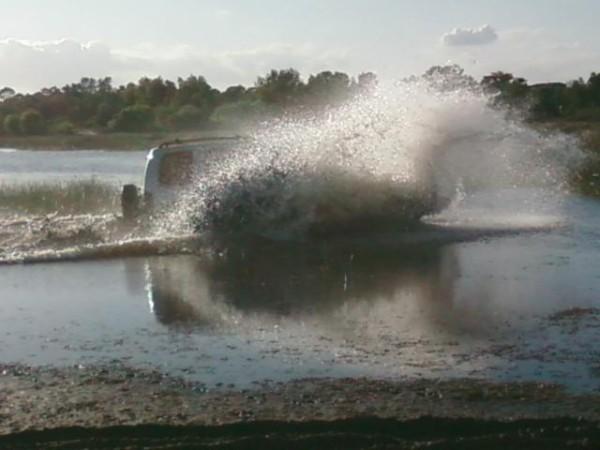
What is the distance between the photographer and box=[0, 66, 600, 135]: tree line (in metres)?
56.2

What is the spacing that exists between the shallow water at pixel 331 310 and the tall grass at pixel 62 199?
9656 mm

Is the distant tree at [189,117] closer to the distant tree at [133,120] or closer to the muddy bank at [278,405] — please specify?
the distant tree at [133,120]

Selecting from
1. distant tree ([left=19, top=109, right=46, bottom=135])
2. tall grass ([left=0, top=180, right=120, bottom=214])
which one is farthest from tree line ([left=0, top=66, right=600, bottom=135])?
tall grass ([left=0, top=180, right=120, bottom=214])

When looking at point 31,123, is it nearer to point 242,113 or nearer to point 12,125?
point 12,125

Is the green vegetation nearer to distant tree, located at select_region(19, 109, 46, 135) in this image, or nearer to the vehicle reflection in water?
distant tree, located at select_region(19, 109, 46, 135)

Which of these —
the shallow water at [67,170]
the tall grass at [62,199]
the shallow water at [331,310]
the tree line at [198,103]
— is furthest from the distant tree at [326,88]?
the shallow water at [331,310]

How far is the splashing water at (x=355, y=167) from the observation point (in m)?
16.1

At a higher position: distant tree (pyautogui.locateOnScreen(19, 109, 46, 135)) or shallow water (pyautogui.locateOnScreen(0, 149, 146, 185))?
distant tree (pyautogui.locateOnScreen(19, 109, 46, 135))

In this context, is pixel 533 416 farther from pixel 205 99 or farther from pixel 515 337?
pixel 205 99

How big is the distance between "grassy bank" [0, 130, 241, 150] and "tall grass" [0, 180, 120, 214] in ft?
122

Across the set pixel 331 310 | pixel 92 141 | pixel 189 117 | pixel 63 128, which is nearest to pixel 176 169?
pixel 331 310

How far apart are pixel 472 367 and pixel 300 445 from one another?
2230 millimetres

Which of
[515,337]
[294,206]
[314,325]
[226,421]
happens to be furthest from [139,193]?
[226,421]

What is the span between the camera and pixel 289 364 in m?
8.10
